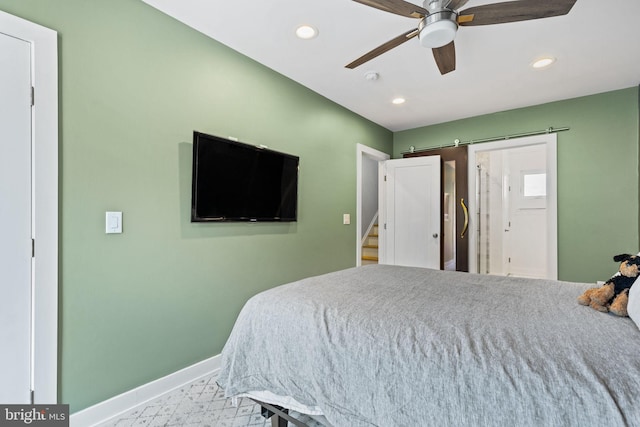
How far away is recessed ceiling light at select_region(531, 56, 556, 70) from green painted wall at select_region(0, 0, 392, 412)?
2322 mm

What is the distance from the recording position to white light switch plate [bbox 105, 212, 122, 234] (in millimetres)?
1752

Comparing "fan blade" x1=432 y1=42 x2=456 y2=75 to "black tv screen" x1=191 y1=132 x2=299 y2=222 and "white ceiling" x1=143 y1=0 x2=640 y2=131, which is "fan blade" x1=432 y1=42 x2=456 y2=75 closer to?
"white ceiling" x1=143 y1=0 x2=640 y2=131

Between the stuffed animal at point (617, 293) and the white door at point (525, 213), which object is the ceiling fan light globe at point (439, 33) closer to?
the stuffed animal at point (617, 293)

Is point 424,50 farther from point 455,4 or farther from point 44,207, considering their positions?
point 44,207

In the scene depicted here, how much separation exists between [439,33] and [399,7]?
0.90 ft

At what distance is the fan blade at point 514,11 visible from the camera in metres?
1.46

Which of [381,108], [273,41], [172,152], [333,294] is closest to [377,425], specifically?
[333,294]

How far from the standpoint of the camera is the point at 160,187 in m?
1.99

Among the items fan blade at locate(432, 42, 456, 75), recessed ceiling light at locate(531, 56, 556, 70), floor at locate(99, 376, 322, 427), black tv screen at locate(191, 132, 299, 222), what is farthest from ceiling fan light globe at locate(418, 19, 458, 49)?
floor at locate(99, 376, 322, 427)

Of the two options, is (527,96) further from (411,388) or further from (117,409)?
(117,409)

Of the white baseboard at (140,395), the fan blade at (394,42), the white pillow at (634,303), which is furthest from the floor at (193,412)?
the fan blade at (394,42)

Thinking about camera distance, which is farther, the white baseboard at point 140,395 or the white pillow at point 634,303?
the white baseboard at point 140,395

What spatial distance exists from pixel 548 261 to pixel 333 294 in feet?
10.4

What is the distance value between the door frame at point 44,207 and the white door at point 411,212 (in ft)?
12.0
